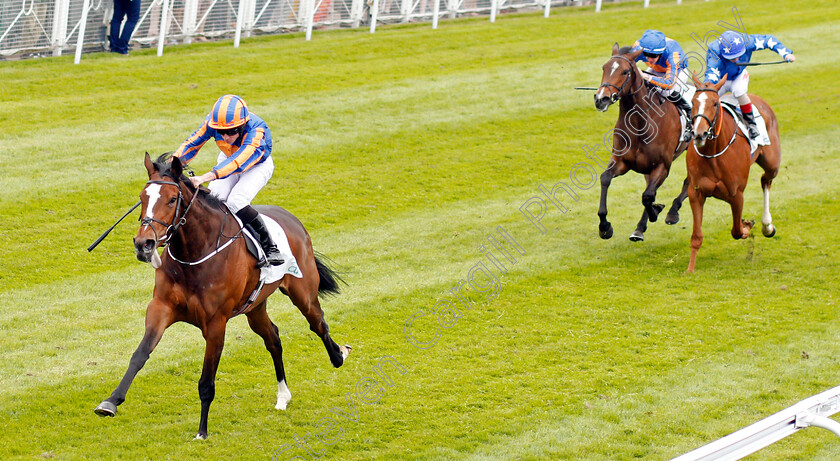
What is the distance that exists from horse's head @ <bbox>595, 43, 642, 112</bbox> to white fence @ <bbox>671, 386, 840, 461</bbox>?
19.3 ft

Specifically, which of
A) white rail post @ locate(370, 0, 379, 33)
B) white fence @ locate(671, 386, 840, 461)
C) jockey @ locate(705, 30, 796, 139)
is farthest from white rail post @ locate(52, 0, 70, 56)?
white fence @ locate(671, 386, 840, 461)

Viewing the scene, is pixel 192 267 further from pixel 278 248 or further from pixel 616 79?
pixel 616 79

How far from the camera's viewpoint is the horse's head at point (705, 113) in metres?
9.23

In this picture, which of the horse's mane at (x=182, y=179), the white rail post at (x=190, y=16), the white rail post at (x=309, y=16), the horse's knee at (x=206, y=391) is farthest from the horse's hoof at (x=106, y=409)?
the white rail post at (x=309, y=16)

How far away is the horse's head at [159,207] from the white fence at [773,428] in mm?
3338

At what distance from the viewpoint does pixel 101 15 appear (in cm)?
1559

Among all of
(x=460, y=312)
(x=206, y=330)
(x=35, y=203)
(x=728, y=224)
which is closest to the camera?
(x=206, y=330)

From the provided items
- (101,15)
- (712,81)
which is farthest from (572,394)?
(101,15)

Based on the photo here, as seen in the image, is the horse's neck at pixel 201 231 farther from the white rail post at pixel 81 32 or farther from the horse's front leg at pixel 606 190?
the white rail post at pixel 81 32

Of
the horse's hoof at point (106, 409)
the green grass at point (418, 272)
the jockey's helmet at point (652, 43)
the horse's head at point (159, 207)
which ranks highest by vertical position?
the jockey's helmet at point (652, 43)

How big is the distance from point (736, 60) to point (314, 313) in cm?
594

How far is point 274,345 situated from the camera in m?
7.11

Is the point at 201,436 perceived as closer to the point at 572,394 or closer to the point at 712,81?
the point at 572,394

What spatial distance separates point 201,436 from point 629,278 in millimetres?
5198
